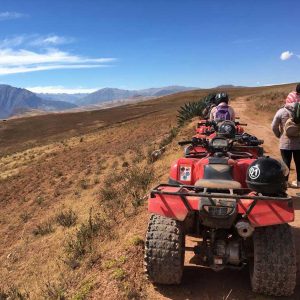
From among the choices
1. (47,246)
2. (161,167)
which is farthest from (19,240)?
(161,167)

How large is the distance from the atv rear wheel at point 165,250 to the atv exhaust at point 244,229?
718mm

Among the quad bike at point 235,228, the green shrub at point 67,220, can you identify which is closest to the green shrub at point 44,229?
the green shrub at point 67,220

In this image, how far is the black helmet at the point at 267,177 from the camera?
450 centimetres

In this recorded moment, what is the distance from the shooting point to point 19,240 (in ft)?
37.7

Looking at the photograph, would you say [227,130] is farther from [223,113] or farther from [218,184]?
[218,184]

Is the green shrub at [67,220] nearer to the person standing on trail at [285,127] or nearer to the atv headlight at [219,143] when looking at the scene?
the person standing on trail at [285,127]

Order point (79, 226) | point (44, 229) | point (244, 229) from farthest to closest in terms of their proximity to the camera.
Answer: point (44, 229) → point (79, 226) → point (244, 229)

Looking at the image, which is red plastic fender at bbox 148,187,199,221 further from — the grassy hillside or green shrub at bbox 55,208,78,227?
green shrub at bbox 55,208,78,227

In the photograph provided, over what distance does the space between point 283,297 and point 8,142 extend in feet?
166

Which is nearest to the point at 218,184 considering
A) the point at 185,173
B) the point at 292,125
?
the point at 185,173

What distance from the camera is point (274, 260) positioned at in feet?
14.4

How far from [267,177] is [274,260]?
870 millimetres

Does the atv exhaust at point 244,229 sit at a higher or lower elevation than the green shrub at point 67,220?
higher

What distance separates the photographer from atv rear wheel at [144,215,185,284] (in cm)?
467
